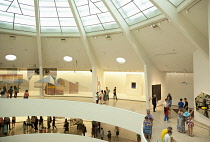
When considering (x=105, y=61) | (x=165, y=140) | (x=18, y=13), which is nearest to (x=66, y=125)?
(x=105, y=61)

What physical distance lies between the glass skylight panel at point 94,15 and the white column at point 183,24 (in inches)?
211

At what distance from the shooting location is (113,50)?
18734mm

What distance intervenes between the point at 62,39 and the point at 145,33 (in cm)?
829

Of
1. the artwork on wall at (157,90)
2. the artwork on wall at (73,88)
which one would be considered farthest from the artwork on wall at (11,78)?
the artwork on wall at (157,90)

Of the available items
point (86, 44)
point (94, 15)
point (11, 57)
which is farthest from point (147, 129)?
point (11, 57)

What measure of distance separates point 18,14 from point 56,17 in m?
3.20

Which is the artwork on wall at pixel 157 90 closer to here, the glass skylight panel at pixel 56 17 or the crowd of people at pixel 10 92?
the glass skylight panel at pixel 56 17

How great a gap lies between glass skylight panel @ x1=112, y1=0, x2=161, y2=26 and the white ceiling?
908 millimetres

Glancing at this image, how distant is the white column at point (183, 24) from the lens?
1126cm

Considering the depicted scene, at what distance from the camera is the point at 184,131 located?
10664mm

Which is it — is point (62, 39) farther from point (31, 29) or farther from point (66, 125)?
point (66, 125)

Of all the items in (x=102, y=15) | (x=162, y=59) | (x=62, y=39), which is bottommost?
(x=162, y=59)

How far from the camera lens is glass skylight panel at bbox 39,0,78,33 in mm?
15672

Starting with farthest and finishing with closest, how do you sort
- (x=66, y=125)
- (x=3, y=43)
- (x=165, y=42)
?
(x=66, y=125) < (x=3, y=43) < (x=165, y=42)
